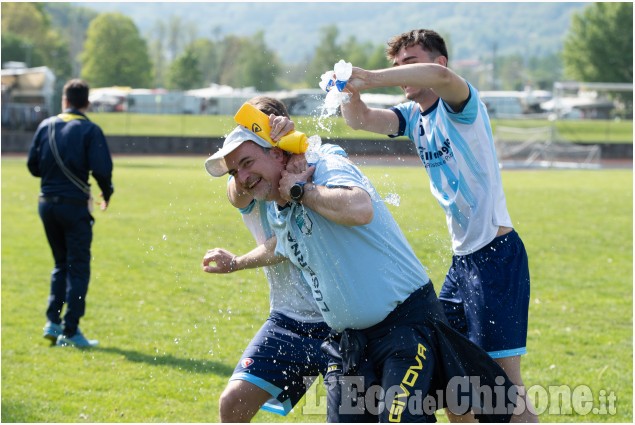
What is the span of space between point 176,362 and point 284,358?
321 cm

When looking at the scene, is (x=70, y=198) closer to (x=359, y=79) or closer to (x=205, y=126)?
(x=359, y=79)

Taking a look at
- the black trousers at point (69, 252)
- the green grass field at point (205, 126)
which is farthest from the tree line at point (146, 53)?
the black trousers at point (69, 252)

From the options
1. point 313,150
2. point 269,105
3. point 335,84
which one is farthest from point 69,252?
point 335,84

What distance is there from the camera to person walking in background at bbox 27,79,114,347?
28.8 ft

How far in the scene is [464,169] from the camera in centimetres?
506

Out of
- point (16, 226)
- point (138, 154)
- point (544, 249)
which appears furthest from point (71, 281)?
point (138, 154)

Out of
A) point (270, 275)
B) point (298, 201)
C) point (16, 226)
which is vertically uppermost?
point (298, 201)

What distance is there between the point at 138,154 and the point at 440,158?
4202cm

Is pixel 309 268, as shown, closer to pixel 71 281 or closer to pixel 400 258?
pixel 400 258

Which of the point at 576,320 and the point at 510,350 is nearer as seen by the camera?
the point at 510,350

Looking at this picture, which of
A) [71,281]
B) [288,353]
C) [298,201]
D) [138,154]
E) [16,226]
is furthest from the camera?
[138,154]

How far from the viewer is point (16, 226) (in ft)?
57.8

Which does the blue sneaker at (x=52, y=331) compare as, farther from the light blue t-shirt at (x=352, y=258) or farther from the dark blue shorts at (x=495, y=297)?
the light blue t-shirt at (x=352, y=258)

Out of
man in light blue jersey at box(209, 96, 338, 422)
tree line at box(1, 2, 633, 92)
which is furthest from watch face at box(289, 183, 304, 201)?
tree line at box(1, 2, 633, 92)
